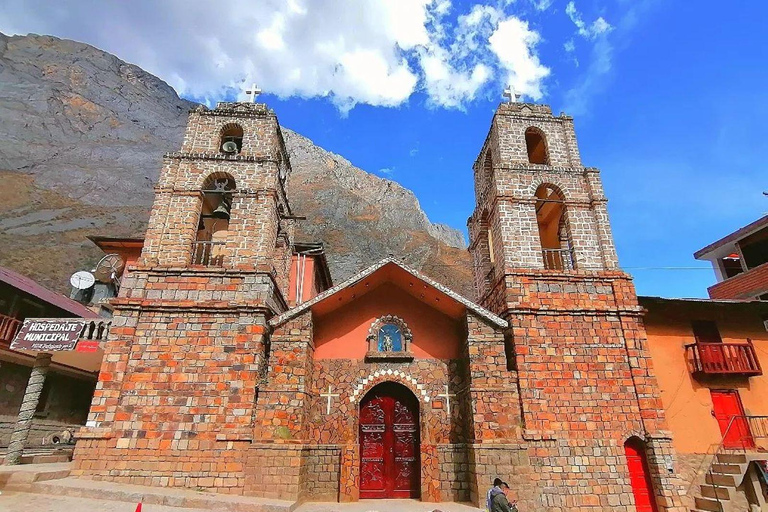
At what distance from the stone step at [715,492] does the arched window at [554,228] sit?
6.92m

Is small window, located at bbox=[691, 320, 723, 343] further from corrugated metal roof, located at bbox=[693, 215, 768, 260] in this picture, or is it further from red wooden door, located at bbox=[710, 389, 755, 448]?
corrugated metal roof, located at bbox=[693, 215, 768, 260]

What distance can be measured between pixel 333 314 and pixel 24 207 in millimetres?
46595

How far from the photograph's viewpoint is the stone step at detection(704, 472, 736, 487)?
11138 mm

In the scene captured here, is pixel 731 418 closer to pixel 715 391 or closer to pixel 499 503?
pixel 715 391

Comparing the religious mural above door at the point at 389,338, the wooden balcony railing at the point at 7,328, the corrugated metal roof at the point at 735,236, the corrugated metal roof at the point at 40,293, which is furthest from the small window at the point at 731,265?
the wooden balcony railing at the point at 7,328

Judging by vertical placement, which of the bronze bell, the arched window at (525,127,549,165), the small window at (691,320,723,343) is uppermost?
the arched window at (525,127,549,165)

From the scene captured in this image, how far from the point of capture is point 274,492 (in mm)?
10008

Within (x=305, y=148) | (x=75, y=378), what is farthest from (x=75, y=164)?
(x=75, y=378)

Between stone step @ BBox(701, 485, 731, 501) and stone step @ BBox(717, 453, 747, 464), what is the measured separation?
788 millimetres

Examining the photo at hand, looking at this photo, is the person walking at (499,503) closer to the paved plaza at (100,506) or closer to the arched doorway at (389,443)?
the paved plaza at (100,506)

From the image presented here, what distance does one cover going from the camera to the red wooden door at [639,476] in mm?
10750

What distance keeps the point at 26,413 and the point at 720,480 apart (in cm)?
1940

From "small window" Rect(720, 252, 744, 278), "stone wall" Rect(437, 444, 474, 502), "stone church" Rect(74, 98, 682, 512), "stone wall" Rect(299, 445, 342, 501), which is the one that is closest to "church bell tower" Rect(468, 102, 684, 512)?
"stone church" Rect(74, 98, 682, 512)

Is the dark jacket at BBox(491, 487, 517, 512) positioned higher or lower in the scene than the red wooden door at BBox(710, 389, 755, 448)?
lower
